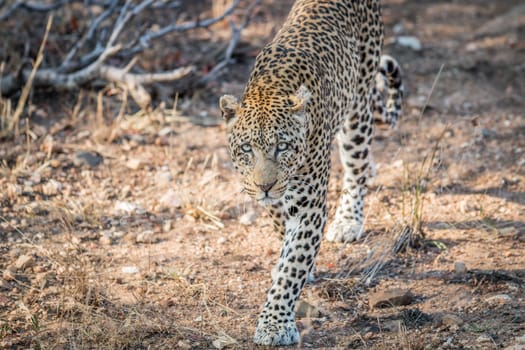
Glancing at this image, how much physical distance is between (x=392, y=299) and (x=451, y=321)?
56 centimetres

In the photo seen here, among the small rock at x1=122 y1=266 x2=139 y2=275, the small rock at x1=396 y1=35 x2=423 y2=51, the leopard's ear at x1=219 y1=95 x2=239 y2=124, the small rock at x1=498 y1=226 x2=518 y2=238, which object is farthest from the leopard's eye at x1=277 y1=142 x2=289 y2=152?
the small rock at x1=396 y1=35 x2=423 y2=51

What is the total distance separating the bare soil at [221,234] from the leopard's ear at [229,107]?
1.36m

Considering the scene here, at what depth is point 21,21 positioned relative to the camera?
35.9ft

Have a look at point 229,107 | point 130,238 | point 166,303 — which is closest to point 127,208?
point 130,238

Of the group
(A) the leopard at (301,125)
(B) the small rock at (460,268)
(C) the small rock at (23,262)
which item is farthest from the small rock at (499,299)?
(C) the small rock at (23,262)

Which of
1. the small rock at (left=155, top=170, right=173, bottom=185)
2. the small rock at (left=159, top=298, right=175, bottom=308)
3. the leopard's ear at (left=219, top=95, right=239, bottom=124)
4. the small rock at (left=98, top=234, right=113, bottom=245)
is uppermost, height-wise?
the leopard's ear at (left=219, top=95, right=239, bottom=124)

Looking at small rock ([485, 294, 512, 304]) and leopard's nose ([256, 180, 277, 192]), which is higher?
leopard's nose ([256, 180, 277, 192])

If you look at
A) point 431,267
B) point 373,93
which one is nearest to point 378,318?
point 431,267

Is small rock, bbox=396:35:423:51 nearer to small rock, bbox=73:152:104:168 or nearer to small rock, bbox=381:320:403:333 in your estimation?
small rock, bbox=73:152:104:168

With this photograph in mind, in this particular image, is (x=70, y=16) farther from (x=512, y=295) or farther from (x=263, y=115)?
(x=512, y=295)

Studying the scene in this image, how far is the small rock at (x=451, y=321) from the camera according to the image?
5781 mm

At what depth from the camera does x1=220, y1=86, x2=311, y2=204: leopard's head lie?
17.6ft

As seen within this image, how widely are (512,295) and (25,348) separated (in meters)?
3.51

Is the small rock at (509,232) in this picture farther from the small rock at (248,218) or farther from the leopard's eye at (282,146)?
the leopard's eye at (282,146)
